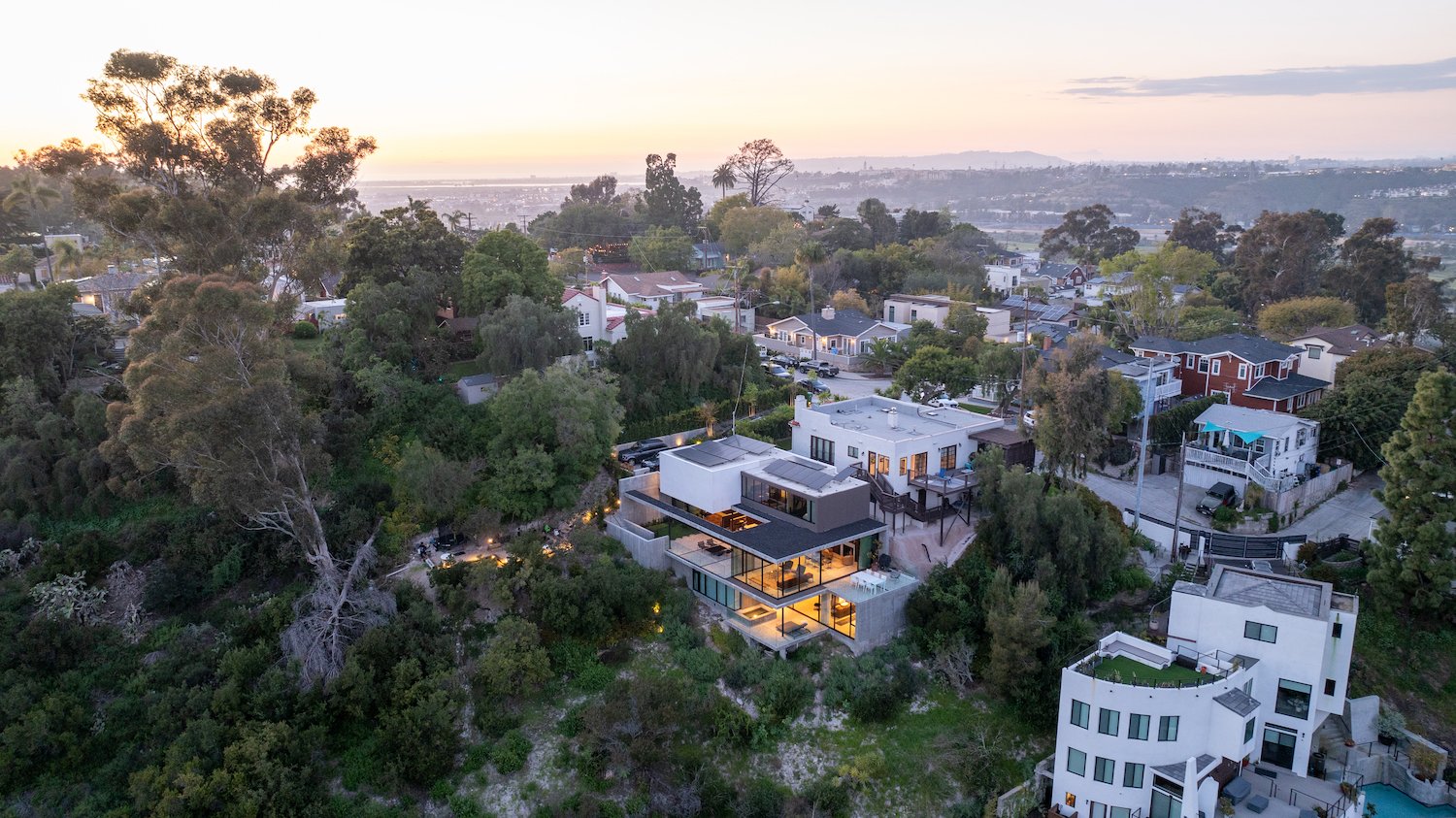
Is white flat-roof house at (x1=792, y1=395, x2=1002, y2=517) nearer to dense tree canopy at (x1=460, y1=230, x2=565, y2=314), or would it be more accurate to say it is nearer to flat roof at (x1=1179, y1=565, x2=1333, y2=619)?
flat roof at (x1=1179, y1=565, x2=1333, y2=619)

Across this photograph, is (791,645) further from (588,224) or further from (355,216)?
(588,224)

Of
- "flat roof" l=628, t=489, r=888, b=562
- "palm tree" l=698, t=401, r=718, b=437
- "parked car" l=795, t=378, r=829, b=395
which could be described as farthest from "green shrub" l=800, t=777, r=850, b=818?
"parked car" l=795, t=378, r=829, b=395

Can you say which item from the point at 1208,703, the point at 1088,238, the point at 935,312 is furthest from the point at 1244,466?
the point at 1088,238

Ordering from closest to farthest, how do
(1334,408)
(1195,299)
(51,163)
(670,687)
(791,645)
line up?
(670,687), (791,645), (51,163), (1334,408), (1195,299)

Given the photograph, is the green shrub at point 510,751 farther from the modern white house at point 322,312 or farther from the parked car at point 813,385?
the modern white house at point 322,312

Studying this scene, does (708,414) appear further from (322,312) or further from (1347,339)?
(1347,339)

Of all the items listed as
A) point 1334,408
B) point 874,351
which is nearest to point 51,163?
point 874,351

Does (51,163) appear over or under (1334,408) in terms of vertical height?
over
